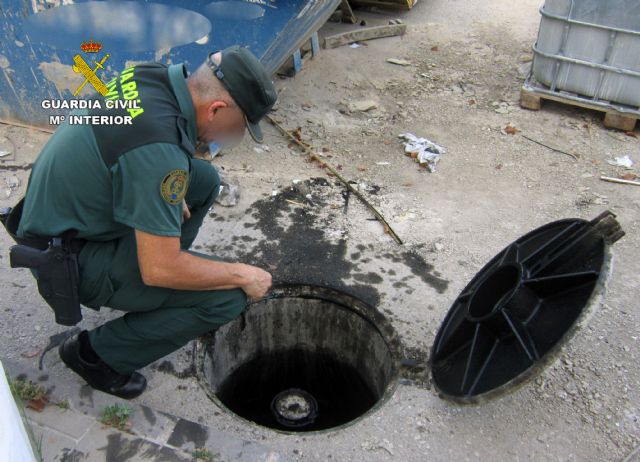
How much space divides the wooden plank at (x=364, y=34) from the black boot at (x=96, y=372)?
4707mm

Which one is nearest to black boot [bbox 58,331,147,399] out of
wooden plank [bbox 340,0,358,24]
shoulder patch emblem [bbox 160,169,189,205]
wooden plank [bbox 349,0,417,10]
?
shoulder patch emblem [bbox 160,169,189,205]

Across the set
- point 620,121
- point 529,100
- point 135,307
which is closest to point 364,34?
point 529,100

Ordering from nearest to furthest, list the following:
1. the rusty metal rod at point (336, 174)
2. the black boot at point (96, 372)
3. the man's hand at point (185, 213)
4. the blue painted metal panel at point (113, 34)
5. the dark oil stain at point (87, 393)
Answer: the dark oil stain at point (87, 393), the black boot at point (96, 372), the man's hand at point (185, 213), the rusty metal rod at point (336, 174), the blue painted metal panel at point (113, 34)

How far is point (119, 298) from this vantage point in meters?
2.32

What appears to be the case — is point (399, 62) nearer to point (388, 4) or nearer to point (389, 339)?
point (388, 4)

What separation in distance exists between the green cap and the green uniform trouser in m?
0.72

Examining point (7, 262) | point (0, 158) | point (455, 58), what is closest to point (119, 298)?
point (7, 262)

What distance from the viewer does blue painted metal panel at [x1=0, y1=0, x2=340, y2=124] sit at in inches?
159

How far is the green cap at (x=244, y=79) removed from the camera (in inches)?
80.0

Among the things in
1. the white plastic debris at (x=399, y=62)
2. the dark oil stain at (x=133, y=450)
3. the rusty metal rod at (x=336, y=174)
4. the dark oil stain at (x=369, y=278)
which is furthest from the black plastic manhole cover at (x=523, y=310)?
the white plastic debris at (x=399, y=62)

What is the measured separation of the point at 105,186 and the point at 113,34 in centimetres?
245

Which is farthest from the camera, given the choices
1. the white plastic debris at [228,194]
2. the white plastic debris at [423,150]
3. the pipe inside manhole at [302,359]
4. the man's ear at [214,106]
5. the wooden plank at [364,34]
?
the wooden plank at [364,34]

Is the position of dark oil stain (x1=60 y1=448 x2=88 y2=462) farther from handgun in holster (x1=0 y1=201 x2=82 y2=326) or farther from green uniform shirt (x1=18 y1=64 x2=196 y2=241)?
green uniform shirt (x1=18 y1=64 x2=196 y2=241)

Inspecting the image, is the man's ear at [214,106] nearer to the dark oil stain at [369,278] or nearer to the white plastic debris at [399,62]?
the dark oil stain at [369,278]
